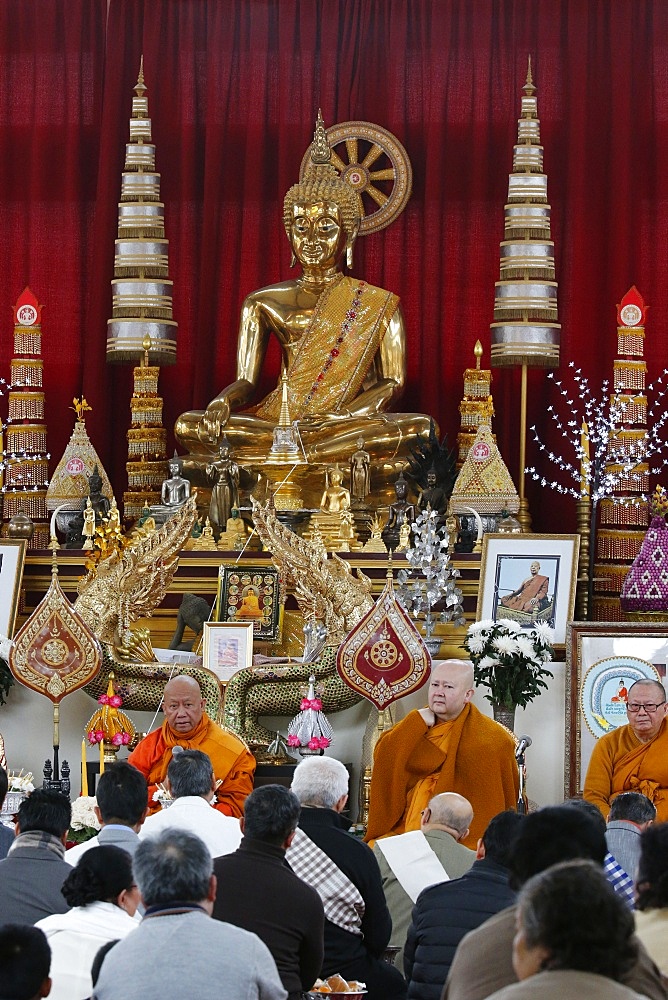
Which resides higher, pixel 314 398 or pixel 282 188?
pixel 282 188

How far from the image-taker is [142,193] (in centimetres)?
929

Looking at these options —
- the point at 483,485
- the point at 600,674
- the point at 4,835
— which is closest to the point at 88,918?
the point at 4,835

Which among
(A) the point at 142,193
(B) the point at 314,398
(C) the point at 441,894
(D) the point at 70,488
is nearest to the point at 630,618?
(B) the point at 314,398

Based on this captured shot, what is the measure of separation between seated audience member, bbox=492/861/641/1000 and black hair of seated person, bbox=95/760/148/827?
1.74 metres

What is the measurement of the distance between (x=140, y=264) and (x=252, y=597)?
104 inches

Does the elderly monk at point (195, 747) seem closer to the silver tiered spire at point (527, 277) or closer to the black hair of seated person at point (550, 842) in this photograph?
the black hair of seated person at point (550, 842)

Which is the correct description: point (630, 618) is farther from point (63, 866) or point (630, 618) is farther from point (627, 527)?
point (63, 866)

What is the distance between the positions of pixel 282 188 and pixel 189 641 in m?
3.10

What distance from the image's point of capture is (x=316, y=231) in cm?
899

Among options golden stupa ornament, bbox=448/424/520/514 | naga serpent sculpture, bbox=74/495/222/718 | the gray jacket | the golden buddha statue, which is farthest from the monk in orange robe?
the gray jacket

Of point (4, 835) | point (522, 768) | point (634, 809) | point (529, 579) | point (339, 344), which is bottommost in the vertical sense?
point (522, 768)

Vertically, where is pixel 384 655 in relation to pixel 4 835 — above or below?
above

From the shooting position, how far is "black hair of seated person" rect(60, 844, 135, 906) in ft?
10.1

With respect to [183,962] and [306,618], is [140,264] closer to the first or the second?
[306,618]
